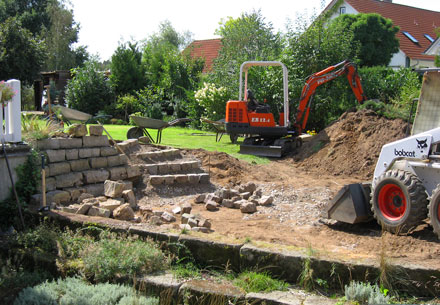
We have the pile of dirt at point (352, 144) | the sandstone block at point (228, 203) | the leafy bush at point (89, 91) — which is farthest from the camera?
the leafy bush at point (89, 91)

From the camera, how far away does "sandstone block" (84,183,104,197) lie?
823 cm

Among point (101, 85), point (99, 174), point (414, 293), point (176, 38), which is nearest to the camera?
point (414, 293)

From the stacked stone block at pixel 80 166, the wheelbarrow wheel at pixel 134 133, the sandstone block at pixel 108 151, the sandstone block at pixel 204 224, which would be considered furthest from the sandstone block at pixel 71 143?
the wheelbarrow wheel at pixel 134 133

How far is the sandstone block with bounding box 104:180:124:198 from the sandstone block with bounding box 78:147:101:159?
0.79m

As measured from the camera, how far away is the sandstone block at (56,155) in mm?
7807

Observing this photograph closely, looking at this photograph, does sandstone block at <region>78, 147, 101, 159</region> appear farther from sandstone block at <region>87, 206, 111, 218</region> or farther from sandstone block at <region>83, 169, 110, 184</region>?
sandstone block at <region>87, 206, 111, 218</region>

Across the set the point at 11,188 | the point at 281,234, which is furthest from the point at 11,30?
the point at 281,234

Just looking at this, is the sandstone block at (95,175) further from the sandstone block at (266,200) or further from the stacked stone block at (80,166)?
the sandstone block at (266,200)

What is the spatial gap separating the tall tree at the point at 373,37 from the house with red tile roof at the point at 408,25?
8.75 feet

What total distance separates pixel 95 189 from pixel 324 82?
30.3 feet

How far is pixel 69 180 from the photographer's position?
8.02 meters

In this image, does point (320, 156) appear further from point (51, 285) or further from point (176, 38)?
point (176, 38)

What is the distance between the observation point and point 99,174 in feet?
28.2

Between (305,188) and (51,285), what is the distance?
654 cm
